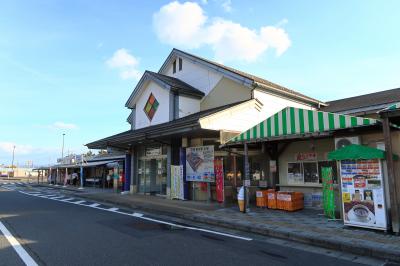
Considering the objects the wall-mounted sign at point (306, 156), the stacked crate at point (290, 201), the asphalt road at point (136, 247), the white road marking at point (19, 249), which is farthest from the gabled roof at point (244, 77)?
the white road marking at point (19, 249)

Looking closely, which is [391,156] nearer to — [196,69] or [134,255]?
[134,255]

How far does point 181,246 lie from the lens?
22.9 ft

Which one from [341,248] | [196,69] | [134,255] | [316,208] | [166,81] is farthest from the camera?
[196,69]

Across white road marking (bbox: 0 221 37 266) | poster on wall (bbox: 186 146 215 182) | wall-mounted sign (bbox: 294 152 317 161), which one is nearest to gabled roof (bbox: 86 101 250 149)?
poster on wall (bbox: 186 146 215 182)

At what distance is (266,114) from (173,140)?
5.32 meters

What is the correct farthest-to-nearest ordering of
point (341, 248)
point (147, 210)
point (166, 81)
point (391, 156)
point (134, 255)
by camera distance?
1. point (166, 81)
2. point (147, 210)
3. point (391, 156)
4. point (341, 248)
5. point (134, 255)

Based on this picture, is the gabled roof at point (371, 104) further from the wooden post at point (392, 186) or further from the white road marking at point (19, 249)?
the white road marking at point (19, 249)

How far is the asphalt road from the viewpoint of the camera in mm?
5883

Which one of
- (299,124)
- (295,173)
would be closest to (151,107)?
(295,173)

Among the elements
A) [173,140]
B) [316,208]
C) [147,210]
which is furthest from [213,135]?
[316,208]

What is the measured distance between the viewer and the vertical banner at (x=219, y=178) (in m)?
13.6

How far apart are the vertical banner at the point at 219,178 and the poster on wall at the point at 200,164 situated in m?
0.19

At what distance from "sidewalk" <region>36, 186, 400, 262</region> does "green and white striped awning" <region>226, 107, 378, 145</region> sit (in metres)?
2.81

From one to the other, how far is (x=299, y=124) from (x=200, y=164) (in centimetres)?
583
